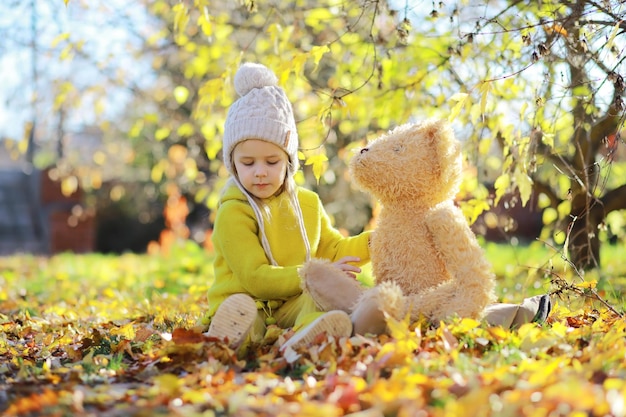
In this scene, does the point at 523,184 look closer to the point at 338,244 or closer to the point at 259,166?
the point at 338,244

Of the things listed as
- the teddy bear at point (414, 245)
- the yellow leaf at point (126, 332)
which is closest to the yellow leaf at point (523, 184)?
the teddy bear at point (414, 245)

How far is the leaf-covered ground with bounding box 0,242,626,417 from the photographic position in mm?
1781

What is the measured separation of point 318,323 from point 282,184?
0.88 m

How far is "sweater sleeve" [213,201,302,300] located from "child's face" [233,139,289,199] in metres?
0.10

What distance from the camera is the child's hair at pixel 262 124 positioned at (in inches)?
118

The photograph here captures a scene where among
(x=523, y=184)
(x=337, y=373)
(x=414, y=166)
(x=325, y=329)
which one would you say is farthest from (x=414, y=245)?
(x=523, y=184)

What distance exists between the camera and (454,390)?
190 centimetres

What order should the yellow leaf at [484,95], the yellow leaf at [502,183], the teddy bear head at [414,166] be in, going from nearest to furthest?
the teddy bear head at [414,166] → the yellow leaf at [484,95] → the yellow leaf at [502,183]

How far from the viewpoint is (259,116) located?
9.89 feet

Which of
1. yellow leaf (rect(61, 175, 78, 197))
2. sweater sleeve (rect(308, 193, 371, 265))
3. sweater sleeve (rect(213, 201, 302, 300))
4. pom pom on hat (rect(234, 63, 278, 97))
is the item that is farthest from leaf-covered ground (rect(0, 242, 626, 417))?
yellow leaf (rect(61, 175, 78, 197))

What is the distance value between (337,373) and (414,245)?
0.74 m

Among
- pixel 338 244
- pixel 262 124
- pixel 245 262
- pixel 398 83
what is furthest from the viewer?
pixel 398 83

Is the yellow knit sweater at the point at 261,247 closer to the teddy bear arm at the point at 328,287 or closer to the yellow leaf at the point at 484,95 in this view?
the teddy bear arm at the point at 328,287

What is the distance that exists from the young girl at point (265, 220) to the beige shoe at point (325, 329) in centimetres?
26
